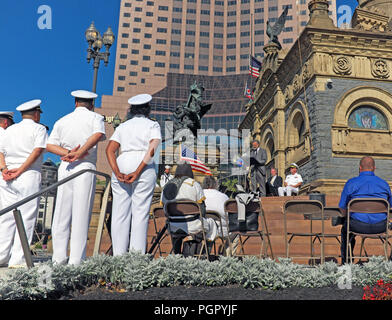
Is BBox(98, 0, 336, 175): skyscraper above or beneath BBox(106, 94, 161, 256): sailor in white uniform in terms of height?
above

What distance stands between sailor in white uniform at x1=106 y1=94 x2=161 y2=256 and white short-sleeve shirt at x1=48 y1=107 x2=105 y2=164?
0.32 metres

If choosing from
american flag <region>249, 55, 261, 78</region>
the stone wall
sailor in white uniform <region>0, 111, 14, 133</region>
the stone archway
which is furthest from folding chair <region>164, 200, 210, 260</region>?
american flag <region>249, 55, 261, 78</region>

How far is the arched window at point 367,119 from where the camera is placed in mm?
21125

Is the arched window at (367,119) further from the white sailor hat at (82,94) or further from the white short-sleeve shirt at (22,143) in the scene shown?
the white short-sleeve shirt at (22,143)

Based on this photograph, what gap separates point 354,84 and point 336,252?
16.1 metres

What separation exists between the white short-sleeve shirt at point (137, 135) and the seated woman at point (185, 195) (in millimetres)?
982

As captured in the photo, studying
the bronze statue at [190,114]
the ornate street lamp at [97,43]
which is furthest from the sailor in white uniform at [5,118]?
the bronze statue at [190,114]

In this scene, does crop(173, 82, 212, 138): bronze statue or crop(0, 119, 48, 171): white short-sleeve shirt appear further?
crop(173, 82, 212, 138): bronze statue

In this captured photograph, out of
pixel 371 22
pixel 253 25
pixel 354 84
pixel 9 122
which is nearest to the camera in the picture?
pixel 9 122

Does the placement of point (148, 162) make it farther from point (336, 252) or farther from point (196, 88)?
point (196, 88)

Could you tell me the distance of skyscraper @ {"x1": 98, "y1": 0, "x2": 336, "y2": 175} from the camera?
112 metres

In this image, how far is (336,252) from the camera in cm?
780

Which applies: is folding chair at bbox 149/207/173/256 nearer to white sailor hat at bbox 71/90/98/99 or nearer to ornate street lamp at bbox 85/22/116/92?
white sailor hat at bbox 71/90/98/99
